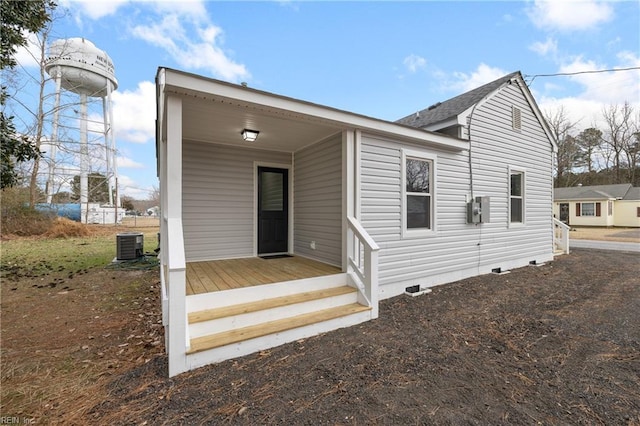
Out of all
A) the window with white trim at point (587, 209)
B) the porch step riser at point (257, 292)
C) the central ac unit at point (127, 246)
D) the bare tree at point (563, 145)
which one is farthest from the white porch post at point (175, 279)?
the bare tree at point (563, 145)

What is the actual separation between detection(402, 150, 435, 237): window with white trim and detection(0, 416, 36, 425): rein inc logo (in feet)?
16.1

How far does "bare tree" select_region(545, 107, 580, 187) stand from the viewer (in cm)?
2555

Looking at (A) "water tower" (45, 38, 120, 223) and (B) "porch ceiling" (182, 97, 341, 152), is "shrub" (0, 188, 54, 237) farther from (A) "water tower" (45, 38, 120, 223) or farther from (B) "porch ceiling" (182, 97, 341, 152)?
(B) "porch ceiling" (182, 97, 341, 152)

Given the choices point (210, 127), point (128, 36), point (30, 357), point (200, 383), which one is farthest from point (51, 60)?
point (200, 383)

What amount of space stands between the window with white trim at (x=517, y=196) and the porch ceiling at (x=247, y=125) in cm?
553

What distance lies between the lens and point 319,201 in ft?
17.3

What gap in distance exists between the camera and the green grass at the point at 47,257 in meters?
6.62

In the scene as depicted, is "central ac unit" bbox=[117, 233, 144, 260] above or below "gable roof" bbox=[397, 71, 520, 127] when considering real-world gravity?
below

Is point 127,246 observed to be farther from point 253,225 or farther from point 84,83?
point 84,83

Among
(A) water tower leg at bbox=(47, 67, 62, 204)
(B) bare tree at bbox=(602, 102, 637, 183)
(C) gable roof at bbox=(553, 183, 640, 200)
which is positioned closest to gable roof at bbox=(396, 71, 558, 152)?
(A) water tower leg at bbox=(47, 67, 62, 204)

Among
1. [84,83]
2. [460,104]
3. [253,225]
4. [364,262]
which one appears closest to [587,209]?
[460,104]

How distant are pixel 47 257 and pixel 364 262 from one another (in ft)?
32.1

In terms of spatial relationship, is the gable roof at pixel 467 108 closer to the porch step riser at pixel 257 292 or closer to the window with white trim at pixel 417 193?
the window with white trim at pixel 417 193

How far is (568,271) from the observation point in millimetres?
6844
